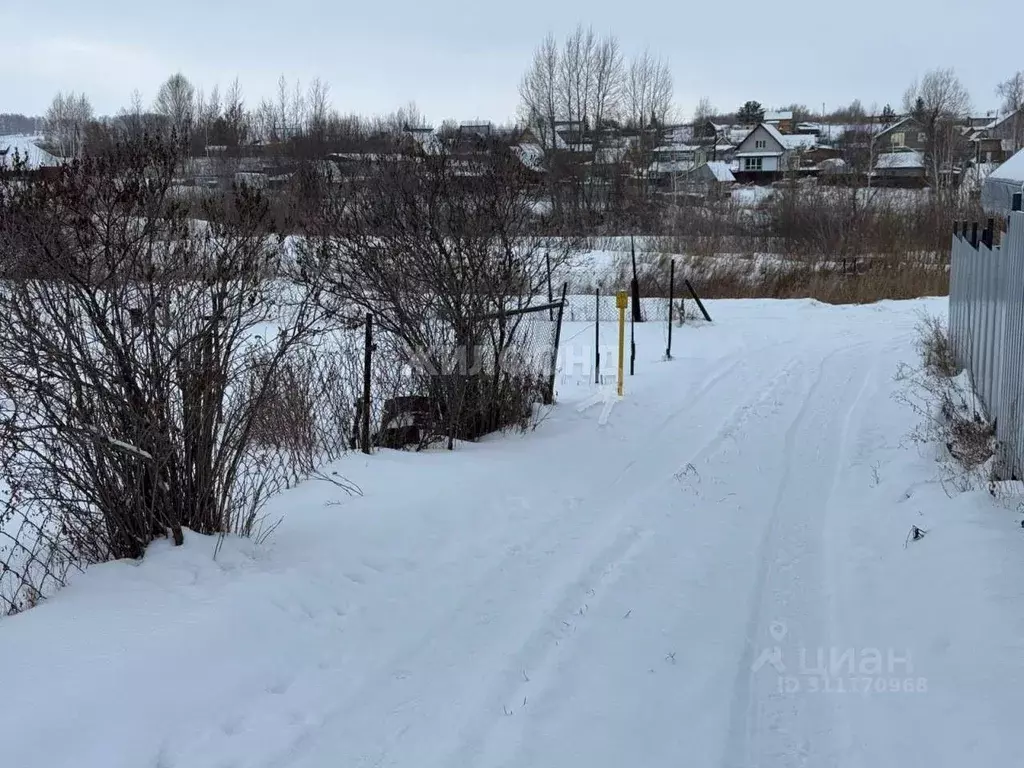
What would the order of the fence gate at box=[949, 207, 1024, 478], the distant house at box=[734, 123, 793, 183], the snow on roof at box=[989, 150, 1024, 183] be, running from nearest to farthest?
the fence gate at box=[949, 207, 1024, 478] → the snow on roof at box=[989, 150, 1024, 183] → the distant house at box=[734, 123, 793, 183]

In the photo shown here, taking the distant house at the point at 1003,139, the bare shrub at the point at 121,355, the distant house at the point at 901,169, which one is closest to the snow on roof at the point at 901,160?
the distant house at the point at 901,169

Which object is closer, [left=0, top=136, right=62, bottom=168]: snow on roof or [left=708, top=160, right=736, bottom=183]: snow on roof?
[left=0, top=136, right=62, bottom=168]: snow on roof

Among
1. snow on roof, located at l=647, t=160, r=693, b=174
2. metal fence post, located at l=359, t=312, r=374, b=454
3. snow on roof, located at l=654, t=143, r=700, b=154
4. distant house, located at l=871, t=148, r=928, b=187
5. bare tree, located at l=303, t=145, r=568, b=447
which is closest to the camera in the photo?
metal fence post, located at l=359, t=312, r=374, b=454

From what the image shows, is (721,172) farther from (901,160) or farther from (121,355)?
(121,355)

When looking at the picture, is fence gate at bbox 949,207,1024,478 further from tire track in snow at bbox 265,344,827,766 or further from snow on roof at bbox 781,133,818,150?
snow on roof at bbox 781,133,818,150

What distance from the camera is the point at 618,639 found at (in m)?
5.08

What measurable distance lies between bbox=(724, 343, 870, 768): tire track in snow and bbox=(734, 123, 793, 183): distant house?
82705 mm

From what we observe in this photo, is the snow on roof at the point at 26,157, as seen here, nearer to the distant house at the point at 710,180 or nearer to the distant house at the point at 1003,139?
the distant house at the point at 710,180

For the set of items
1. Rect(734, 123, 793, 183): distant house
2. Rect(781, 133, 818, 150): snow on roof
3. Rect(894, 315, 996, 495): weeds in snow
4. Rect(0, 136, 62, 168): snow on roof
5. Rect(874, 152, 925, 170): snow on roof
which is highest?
Rect(781, 133, 818, 150): snow on roof

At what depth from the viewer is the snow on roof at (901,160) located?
73.8 metres

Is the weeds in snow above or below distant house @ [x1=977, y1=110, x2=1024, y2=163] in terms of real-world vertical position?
below

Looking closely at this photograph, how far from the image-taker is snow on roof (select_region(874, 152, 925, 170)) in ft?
242

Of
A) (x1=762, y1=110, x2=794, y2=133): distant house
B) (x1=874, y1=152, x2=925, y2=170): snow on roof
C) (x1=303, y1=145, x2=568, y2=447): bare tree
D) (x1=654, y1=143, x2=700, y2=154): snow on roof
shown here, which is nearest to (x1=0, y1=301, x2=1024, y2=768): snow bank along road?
(x1=303, y1=145, x2=568, y2=447): bare tree

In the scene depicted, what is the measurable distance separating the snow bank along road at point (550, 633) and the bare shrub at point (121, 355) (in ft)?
1.23
